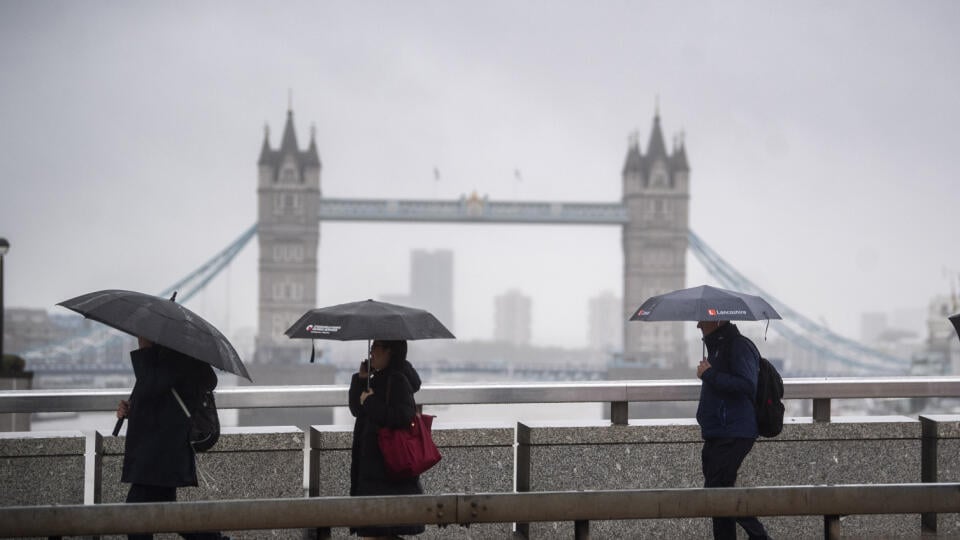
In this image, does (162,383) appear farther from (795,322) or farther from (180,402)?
(795,322)

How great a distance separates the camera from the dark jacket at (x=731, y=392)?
15.1 ft

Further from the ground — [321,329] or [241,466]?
[321,329]

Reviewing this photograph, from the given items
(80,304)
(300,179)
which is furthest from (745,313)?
(300,179)

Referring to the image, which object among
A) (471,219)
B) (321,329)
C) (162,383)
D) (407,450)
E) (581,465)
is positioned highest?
(471,219)

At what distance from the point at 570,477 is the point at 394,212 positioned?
82583mm

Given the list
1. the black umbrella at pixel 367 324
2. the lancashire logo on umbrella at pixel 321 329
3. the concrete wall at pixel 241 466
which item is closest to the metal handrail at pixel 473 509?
the black umbrella at pixel 367 324

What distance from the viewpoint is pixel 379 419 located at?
4133mm

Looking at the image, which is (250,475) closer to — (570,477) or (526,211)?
(570,477)

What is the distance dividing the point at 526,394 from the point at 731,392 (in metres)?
0.93

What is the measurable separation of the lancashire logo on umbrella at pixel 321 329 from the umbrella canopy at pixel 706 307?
3.99 feet

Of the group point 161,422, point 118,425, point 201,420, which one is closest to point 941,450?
point 201,420

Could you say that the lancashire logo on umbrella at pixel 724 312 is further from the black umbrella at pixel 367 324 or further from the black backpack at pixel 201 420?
the black backpack at pixel 201 420

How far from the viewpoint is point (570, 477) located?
5.18m

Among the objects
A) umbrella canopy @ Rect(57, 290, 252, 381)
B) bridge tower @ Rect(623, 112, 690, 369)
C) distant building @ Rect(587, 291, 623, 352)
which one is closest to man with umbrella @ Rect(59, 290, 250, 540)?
umbrella canopy @ Rect(57, 290, 252, 381)
